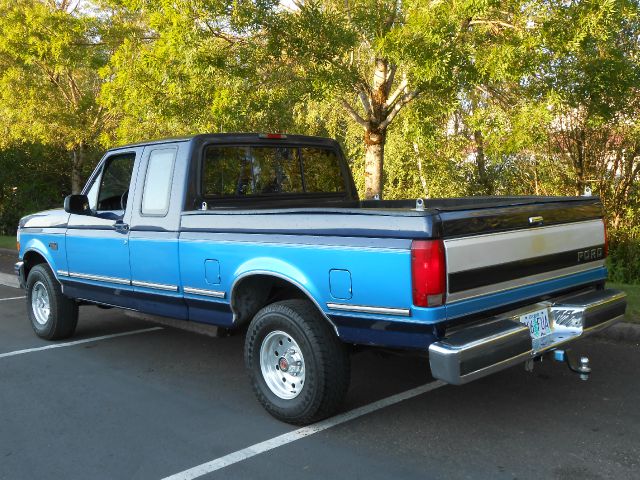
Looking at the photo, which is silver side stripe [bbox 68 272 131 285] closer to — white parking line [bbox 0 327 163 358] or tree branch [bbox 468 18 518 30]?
white parking line [bbox 0 327 163 358]

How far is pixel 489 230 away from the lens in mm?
3725

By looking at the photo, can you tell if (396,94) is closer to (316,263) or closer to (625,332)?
(625,332)

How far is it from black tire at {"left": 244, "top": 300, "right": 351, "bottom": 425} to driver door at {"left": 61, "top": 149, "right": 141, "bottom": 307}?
5.79ft

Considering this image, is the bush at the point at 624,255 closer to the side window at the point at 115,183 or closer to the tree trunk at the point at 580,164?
the tree trunk at the point at 580,164

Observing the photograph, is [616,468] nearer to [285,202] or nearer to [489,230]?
[489,230]

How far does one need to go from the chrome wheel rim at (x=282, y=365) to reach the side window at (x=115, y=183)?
6.88 feet

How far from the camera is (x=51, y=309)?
21.2 feet

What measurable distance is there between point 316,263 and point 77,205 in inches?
115

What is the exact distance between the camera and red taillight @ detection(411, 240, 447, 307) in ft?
11.2

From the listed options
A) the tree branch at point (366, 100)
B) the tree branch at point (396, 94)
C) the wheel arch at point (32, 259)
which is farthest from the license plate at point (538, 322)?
the tree branch at point (366, 100)

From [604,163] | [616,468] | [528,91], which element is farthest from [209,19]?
[604,163]

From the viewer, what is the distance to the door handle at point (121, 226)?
5.30 metres

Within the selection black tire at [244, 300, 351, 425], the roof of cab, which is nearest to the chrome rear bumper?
black tire at [244, 300, 351, 425]

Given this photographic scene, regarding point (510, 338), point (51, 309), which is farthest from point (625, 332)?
point (51, 309)
